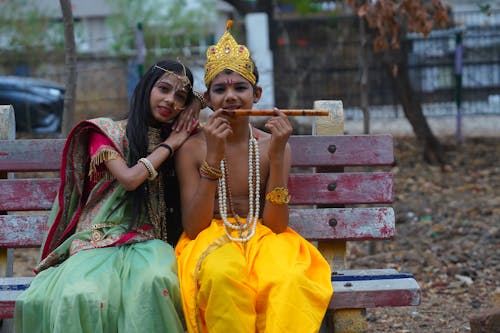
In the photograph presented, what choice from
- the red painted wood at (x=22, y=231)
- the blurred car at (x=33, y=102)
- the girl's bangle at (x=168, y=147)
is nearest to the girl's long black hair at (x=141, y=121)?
the girl's bangle at (x=168, y=147)

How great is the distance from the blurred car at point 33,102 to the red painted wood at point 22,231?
276 inches

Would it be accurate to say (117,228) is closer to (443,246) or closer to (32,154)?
(32,154)

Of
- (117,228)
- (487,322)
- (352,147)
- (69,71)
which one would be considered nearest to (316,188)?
(352,147)

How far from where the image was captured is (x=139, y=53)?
988 cm

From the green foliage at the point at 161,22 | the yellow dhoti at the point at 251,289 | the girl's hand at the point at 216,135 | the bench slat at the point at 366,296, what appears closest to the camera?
the yellow dhoti at the point at 251,289

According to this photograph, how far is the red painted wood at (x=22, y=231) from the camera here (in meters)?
4.05

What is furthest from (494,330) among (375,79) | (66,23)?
(375,79)

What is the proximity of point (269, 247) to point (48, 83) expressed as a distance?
9.57 meters

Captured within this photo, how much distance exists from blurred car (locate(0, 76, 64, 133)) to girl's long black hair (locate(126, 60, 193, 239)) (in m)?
7.28

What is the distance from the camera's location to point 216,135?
353cm

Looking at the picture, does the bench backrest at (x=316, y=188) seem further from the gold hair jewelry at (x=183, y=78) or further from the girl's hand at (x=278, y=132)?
the gold hair jewelry at (x=183, y=78)

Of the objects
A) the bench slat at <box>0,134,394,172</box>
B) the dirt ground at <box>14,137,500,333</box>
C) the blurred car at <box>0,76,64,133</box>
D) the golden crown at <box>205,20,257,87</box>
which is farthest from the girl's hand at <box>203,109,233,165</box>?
the blurred car at <box>0,76,64,133</box>

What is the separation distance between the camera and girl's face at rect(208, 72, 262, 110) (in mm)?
3740

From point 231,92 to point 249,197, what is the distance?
452mm
